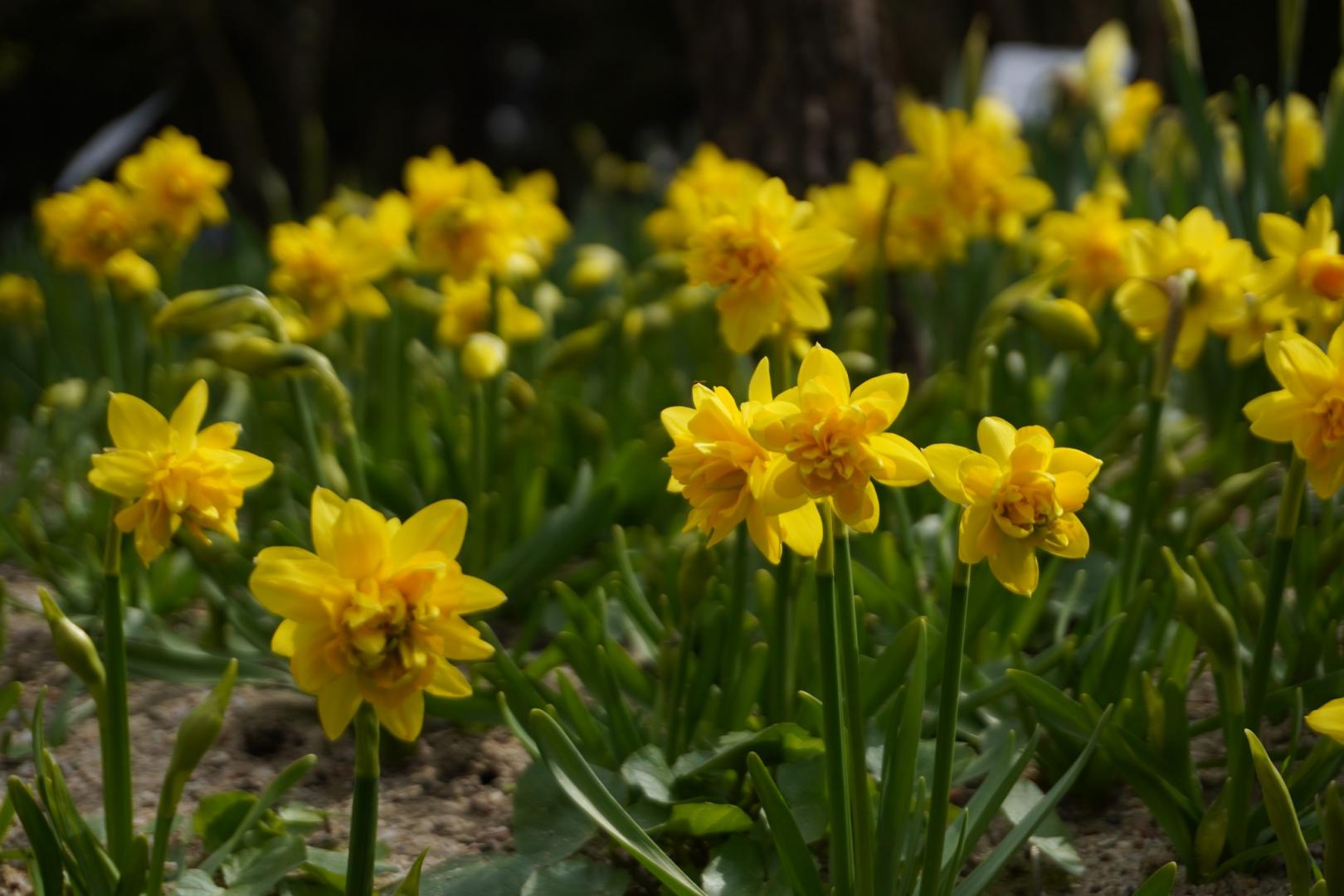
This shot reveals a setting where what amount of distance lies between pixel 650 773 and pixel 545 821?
0.11 meters

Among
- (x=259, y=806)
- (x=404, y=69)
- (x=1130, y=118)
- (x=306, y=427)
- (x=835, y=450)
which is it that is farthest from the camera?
(x=404, y=69)

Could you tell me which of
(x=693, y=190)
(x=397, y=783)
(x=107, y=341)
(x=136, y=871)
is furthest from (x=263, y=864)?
(x=693, y=190)

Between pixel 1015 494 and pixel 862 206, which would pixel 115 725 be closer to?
pixel 1015 494

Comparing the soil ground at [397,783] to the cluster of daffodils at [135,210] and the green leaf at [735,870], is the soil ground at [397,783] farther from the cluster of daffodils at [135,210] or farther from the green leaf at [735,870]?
the cluster of daffodils at [135,210]

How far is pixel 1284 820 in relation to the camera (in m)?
0.93

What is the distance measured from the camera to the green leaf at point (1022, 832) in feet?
3.23

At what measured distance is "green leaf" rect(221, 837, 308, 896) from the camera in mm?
1137

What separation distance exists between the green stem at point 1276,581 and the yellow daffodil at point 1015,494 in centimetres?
28

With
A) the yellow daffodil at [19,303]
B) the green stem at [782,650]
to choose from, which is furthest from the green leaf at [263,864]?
the yellow daffodil at [19,303]

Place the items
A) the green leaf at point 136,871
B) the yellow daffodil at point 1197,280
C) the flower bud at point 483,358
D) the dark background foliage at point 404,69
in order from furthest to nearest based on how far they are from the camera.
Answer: the dark background foliage at point 404,69 → the flower bud at point 483,358 → the yellow daffodil at point 1197,280 → the green leaf at point 136,871

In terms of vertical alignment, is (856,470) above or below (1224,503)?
above

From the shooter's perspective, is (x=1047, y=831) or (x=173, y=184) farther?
Answer: (x=173, y=184)

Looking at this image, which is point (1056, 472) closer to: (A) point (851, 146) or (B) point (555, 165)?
(A) point (851, 146)

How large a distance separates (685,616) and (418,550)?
1.50ft
